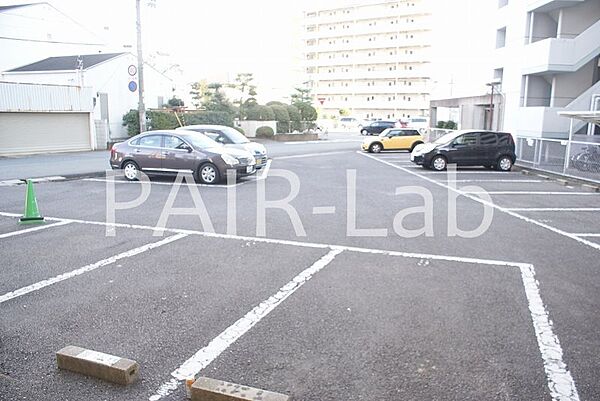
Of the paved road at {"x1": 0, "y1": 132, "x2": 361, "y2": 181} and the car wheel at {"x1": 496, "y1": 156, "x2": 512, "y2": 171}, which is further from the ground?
the car wheel at {"x1": 496, "y1": 156, "x2": 512, "y2": 171}

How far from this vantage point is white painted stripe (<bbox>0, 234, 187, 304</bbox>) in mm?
5414

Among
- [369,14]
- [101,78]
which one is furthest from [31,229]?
[369,14]

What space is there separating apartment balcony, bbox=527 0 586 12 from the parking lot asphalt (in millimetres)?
15509

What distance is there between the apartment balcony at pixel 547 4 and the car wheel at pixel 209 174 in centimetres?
1707

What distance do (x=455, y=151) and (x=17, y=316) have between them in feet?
54.1

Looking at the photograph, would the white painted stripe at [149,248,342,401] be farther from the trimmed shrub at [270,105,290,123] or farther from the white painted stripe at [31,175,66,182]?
the trimmed shrub at [270,105,290,123]

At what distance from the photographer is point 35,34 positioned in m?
36.2

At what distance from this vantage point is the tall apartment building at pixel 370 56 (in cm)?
7600

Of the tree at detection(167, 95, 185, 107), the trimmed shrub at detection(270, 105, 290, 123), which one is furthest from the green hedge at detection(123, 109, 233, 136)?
the trimmed shrub at detection(270, 105, 290, 123)

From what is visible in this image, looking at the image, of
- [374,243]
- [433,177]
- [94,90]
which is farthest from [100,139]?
[374,243]

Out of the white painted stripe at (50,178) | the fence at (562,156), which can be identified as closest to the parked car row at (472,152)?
the fence at (562,156)

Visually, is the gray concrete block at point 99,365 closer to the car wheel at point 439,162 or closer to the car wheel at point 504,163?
the car wheel at point 439,162

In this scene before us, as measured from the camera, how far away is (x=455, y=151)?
1856cm

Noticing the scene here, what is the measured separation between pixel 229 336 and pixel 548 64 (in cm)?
2113
